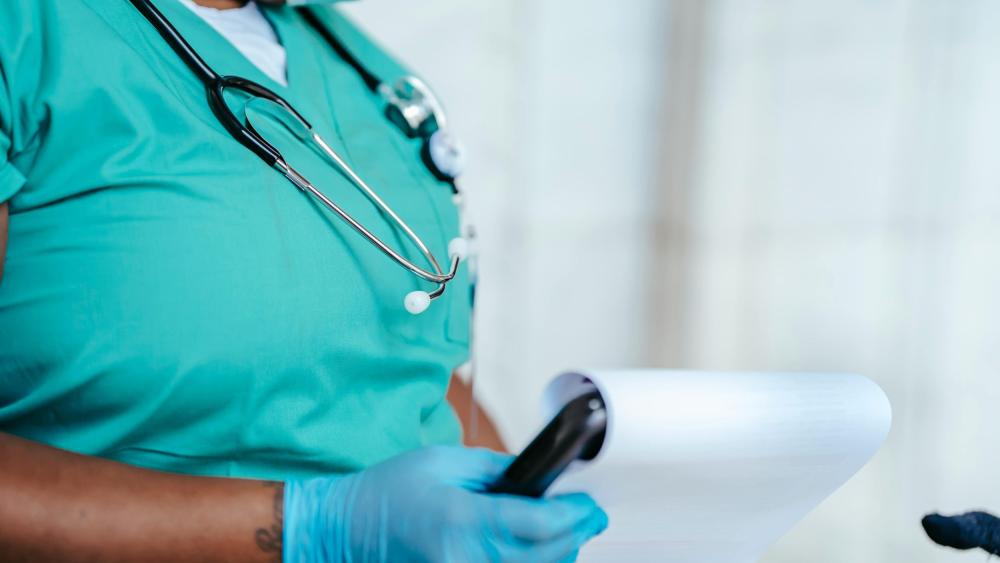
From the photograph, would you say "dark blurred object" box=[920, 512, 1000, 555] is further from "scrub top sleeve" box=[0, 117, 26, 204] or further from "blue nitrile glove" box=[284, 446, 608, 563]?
"scrub top sleeve" box=[0, 117, 26, 204]

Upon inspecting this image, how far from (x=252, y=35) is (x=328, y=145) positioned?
156mm

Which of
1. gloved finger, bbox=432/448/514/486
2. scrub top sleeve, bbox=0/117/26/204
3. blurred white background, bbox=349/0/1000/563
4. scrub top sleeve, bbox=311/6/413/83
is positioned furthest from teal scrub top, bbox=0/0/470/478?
blurred white background, bbox=349/0/1000/563

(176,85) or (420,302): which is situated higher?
(176,85)

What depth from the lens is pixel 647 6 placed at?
1.65 meters

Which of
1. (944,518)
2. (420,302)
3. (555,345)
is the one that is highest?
(420,302)

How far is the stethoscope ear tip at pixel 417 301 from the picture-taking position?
711 millimetres

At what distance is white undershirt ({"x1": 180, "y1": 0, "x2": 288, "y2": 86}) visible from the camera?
781mm

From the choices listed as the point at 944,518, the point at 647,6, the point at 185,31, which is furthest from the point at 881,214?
the point at 185,31

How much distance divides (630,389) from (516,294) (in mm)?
1154

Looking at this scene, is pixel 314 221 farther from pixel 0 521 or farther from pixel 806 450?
pixel 806 450

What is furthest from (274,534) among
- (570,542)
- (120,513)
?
(570,542)

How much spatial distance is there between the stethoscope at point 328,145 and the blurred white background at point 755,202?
26.3 inches

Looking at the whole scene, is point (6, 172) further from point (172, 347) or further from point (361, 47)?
point (361, 47)

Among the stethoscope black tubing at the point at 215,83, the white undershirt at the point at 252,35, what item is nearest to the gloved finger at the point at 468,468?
the stethoscope black tubing at the point at 215,83
